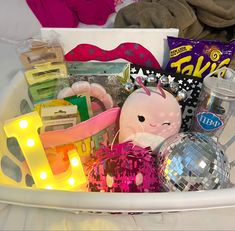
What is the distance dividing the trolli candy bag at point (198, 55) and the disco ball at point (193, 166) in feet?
0.73

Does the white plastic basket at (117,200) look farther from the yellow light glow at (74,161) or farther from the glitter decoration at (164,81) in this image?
the glitter decoration at (164,81)

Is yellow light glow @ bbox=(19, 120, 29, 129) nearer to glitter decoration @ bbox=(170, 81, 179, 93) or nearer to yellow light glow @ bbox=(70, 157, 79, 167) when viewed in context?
yellow light glow @ bbox=(70, 157, 79, 167)

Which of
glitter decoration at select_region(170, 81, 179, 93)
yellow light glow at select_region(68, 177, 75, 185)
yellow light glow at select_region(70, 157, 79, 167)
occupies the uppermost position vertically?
glitter decoration at select_region(170, 81, 179, 93)

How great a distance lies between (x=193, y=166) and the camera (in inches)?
20.3

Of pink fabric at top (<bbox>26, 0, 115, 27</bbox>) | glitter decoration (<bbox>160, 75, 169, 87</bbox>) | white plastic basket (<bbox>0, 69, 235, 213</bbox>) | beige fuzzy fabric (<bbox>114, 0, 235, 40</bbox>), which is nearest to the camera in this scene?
white plastic basket (<bbox>0, 69, 235, 213</bbox>)

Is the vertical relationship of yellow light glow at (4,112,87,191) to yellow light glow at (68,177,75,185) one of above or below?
above

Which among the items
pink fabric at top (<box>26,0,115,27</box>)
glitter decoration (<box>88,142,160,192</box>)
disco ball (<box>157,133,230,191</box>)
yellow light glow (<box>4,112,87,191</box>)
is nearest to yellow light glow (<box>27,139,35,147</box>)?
yellow light glow (<box>4,112,87,191</box>)

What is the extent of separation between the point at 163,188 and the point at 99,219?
14 centimetres

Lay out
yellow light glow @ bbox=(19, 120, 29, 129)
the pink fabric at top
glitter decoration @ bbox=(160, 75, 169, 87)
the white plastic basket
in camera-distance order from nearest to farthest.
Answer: the white plastic basket
yellow light glow @ bbox=(19, 120, 29, 129)
glitter decoration @ bbox=(160, 75, 169, 87)
the pink fabric at top

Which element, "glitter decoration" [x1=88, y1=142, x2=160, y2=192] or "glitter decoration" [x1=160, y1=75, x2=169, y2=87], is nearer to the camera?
"glitter decoration" [x1=88, y1=142, x2=160, y2=192]

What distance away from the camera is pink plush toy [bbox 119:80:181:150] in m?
0.60

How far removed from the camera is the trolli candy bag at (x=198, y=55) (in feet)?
2.27

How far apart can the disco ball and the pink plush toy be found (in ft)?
0.22

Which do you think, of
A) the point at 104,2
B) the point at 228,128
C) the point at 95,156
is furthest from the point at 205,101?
the point at 104,2
